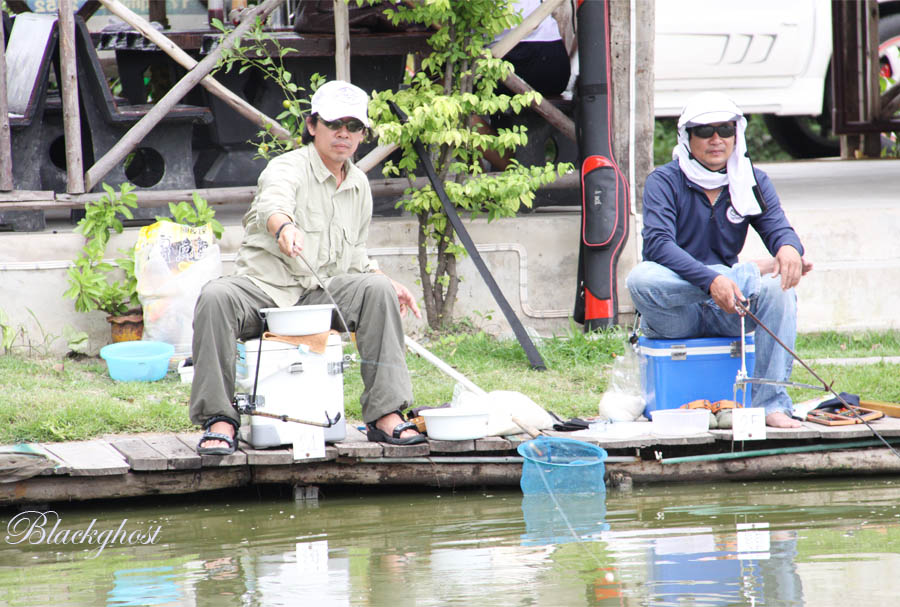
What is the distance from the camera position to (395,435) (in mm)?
4520

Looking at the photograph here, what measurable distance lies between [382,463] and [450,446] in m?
0.28

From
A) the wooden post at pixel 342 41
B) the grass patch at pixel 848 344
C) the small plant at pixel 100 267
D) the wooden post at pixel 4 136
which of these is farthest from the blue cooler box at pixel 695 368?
the wooden post at pixel 4 136

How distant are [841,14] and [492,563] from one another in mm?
8790

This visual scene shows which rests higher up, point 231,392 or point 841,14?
point 841,14

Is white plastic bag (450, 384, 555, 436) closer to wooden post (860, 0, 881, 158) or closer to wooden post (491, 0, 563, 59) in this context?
wooden post (491, 0, 563, 59)

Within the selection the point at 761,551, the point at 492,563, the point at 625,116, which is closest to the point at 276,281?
the point at 492,563

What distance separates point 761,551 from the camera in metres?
3.78

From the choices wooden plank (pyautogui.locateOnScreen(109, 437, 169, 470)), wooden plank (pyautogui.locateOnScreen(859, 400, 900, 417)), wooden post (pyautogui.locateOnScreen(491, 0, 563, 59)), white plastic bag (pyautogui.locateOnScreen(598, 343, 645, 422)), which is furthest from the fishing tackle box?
wooden post (pyautogui.locateOnScreen(491, 0, 563, 59))

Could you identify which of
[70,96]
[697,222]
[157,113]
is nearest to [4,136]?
[70,96]

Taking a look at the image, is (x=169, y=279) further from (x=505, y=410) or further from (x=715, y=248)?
(x=715, y=248)

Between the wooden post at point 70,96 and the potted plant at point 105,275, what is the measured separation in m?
0.17

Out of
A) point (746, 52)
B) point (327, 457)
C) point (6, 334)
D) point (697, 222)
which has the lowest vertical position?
point (327, 457)

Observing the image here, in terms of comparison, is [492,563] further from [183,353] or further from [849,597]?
[183,353]

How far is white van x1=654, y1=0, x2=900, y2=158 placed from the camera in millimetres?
9281
